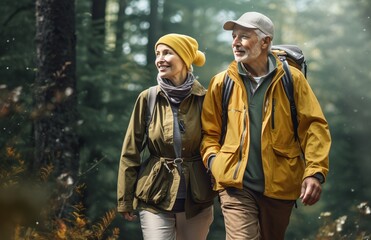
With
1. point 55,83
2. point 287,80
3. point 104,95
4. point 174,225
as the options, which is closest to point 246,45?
point 287,80

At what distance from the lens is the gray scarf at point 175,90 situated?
223 inches

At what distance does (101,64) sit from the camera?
15383 millimetres

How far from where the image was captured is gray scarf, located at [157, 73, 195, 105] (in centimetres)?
568

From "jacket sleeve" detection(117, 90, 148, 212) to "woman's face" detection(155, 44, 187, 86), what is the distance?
0.24 m

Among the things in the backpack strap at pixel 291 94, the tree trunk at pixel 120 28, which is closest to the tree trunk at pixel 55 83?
the backpack strap at pixel 291 94

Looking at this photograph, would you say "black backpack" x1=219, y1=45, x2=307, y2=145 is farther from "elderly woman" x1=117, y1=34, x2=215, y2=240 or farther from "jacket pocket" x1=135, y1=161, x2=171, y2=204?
"jacket pocket" x1=135, y1=161, x2=171, y2=204

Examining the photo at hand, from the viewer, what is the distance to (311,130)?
528cm

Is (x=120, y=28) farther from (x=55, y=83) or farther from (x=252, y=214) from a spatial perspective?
(x=252, y=214)

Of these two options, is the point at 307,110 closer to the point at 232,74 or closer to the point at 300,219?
the point at 232,74

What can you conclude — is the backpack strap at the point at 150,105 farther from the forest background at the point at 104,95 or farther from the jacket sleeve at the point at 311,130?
the jacket sleeve at the point at 311,130

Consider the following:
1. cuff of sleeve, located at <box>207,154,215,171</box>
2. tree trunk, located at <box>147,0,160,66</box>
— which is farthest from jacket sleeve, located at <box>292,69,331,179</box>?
tree trunk, located at <box>147,0,160,66</box>

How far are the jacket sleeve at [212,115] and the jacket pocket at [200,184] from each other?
0.19 metres

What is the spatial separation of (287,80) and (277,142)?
1.60 feet

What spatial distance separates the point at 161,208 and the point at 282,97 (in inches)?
50.1
